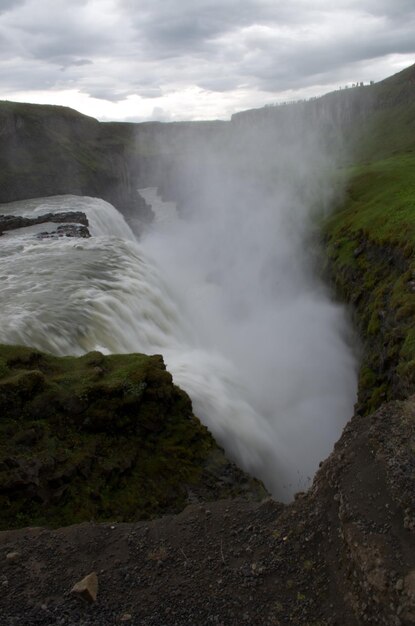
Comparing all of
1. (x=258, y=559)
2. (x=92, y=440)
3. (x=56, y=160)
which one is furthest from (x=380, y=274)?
(x=56, y=160)

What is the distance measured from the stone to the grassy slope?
1229cm

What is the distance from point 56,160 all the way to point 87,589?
325ft

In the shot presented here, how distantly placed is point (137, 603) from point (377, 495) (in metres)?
4.70

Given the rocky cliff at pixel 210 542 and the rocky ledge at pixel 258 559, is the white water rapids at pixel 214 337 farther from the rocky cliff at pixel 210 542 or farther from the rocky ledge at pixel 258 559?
the rocky ledge at pixel 258 559

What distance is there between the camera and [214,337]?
34125 mm

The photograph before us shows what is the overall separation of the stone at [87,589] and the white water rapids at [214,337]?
8.97 meters

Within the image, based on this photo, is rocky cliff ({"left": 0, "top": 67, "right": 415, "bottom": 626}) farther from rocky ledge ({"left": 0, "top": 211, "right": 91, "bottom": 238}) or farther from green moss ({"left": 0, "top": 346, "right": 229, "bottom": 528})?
rocky ledge ({"left": 0, "top": 211, "right": 91, "bottom": 238})

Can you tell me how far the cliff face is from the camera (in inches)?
3558

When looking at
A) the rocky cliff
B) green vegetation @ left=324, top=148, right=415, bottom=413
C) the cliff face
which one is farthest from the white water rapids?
the cliff face

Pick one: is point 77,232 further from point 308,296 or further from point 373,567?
point 373,567

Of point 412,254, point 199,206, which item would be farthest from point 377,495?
point 199,206

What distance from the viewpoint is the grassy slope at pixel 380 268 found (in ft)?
68.2

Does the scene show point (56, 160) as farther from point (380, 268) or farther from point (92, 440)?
point (92, 440)

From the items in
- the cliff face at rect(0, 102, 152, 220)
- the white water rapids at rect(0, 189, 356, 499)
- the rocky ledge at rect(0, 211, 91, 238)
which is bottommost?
the white water rapids at rect(0, 189, 356, 499)
